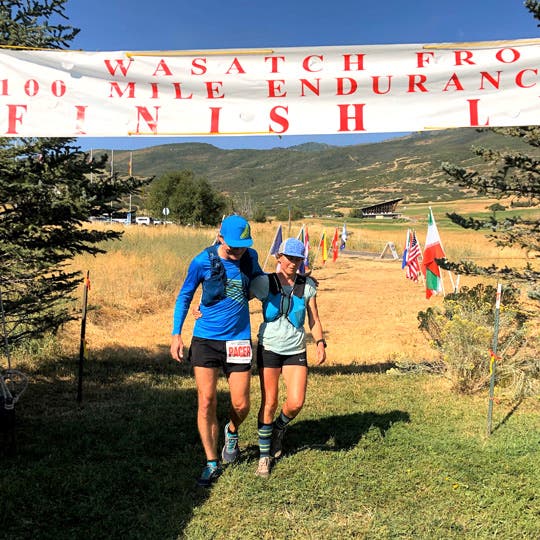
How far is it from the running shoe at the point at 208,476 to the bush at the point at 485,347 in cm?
371

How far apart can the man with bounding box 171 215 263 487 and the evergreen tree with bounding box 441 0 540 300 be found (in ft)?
12.8

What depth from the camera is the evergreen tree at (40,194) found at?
509 centimetres

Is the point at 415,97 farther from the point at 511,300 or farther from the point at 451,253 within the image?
the point at 451,253

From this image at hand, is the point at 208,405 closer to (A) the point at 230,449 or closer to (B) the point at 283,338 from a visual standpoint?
(A) the point at 230,449

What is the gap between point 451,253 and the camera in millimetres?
28688

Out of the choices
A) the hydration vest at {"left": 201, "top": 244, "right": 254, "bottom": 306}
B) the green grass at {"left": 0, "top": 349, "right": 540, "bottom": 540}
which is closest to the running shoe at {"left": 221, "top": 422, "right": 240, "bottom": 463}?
the green grass at {"left": 0, "top": 349, "right": 540, "bottom": 540}

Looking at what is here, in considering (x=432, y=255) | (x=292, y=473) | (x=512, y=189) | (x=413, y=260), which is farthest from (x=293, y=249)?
(x=413, y=260)

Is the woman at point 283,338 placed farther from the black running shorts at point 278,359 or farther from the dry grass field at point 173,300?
the dry grass field at point 173,300

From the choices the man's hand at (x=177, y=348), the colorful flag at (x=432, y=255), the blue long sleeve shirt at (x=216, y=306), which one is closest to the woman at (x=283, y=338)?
the blue long sleeve shirt at (x=216, y=306)

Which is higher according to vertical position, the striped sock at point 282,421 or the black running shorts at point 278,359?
the black running shorts at point 278,359

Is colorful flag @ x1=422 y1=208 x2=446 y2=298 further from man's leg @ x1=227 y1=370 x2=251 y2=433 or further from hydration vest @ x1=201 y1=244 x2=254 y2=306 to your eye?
hydration vest @ x1=201 y1=244 x2=254 y2=306

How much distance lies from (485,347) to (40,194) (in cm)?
567

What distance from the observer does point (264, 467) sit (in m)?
4.04

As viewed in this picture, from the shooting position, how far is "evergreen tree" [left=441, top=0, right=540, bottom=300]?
6320 mm
